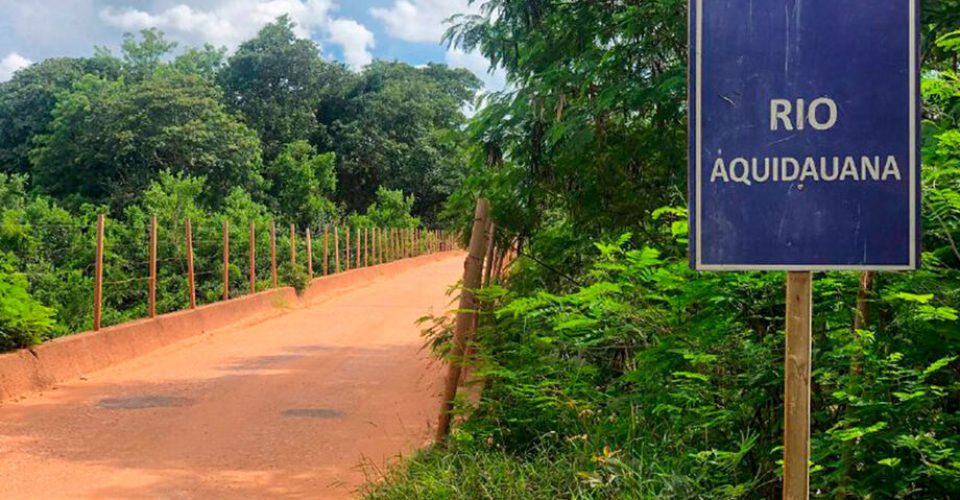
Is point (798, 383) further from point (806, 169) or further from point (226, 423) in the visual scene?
point (226, 423)

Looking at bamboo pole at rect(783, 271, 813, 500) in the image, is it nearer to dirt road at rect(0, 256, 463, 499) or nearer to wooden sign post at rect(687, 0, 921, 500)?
wooden sign post at rect(687, 0, 921, 500)

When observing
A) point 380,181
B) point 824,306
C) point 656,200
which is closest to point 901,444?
point 824,306

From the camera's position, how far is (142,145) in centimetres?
3139

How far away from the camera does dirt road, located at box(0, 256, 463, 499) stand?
6.38m

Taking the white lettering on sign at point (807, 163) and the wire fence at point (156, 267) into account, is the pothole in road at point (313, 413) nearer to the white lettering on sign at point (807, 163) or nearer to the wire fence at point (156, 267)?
the wire fence at point (156, 267)

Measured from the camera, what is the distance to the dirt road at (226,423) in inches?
251

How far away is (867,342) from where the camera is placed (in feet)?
10.8

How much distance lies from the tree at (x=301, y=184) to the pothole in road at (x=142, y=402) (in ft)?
85.7

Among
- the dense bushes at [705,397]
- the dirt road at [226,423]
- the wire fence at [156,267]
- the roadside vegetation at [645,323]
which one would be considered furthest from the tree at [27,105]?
the dense bushes at [705,397]

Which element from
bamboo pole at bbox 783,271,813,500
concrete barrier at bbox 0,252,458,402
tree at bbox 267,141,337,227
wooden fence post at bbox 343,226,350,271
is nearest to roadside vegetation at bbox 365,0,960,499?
bamboo pole at bbox 783,271,813,500

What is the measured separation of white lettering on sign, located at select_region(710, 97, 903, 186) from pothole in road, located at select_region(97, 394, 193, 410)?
7.65 meters

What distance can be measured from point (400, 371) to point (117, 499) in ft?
18.3

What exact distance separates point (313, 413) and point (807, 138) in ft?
22.8

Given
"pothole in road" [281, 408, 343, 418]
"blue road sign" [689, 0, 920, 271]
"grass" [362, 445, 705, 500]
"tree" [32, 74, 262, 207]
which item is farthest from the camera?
"tree" [32, 74, 262, 207]
